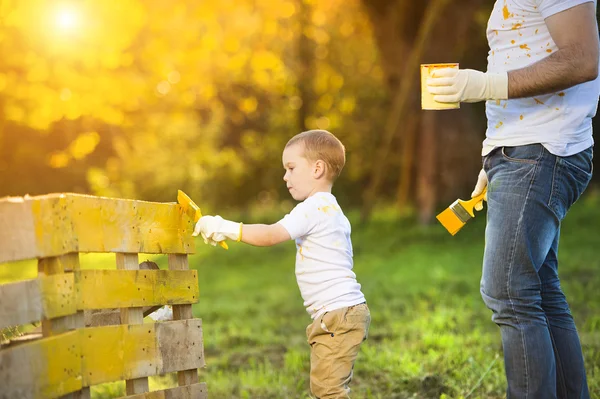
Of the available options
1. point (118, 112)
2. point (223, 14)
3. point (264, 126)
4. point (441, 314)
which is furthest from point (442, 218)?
point (264, 126)

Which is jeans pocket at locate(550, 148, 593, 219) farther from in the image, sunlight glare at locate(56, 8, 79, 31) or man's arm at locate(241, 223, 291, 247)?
sunlight glare at locate(56, 8, 79, 31)

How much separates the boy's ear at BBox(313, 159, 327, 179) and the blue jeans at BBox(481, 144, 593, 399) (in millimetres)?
666

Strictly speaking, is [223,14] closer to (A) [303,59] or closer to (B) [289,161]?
(A) [303,59]

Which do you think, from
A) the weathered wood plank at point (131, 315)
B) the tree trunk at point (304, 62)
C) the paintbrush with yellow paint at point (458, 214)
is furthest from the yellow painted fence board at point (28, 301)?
the tree trunk at point (304, 62)

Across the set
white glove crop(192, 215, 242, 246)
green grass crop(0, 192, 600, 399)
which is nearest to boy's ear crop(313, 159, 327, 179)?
white glove crop(192, 215, 242, 246)

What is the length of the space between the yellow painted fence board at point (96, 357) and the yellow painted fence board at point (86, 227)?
0.27 metres

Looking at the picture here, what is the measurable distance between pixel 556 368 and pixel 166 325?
1438 millimetres

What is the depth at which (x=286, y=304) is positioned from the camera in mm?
8117

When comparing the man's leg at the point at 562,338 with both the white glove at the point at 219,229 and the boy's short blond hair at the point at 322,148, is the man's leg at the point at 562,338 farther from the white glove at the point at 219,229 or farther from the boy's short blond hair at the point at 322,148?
the white glove at the point at 219,229

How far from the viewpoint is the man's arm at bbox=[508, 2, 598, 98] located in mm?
2713

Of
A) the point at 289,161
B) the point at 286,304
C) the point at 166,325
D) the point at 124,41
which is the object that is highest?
the point at 124,41

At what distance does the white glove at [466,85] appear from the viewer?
9.15 ft

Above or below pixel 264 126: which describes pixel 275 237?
below

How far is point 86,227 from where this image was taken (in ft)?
9.14
